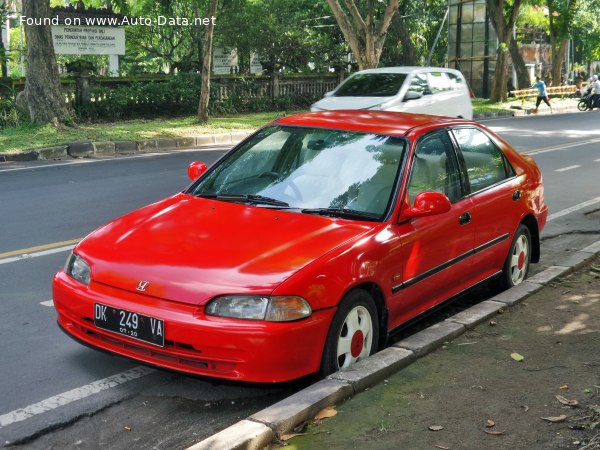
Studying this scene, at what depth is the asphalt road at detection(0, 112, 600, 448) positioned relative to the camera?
4.21m

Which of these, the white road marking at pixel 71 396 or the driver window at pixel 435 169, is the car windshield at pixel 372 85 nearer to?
the driver window at pixel 435 169

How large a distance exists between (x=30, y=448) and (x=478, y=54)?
4053cm

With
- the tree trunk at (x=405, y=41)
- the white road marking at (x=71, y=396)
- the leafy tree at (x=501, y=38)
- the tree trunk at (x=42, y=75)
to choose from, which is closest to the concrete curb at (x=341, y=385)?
the white road marking at (x=71, y=396)

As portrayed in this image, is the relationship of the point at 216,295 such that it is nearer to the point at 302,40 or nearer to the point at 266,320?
the point at 266,320

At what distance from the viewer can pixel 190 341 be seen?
4.12 meters

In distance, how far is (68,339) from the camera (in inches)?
208

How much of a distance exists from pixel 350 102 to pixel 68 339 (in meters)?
12.0

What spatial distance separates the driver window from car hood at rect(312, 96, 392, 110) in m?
10.5

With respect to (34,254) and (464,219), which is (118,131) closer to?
(34,254)

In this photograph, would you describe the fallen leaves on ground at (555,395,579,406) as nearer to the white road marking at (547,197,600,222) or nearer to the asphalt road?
the asphalt road

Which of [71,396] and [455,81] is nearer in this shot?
[71,396]

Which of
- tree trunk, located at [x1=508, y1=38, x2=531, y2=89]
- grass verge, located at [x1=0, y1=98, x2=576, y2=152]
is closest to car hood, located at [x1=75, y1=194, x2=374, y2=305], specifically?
grass verge, located at [x1=0, y1=98, x2=576, y2=152]

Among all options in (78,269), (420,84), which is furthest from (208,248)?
(420,84)

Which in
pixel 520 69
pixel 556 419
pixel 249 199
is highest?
pixel 520 69
